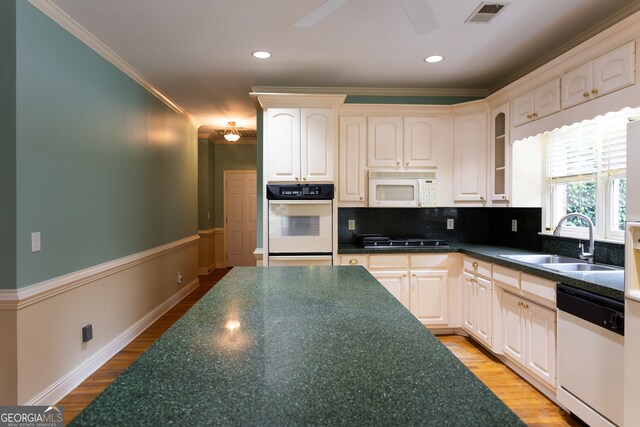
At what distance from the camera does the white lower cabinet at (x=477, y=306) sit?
301cm

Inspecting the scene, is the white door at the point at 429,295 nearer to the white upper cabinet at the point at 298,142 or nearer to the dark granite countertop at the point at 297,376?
the white upper cabinet at the point at 298,142

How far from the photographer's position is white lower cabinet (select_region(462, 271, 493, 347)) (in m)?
3.01

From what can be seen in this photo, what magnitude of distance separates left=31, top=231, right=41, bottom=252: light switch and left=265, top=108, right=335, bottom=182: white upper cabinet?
1819 mm

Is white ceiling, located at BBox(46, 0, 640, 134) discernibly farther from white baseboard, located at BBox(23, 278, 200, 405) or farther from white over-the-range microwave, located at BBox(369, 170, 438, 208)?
white baseboard, located at BBox(23, 278, 200, 405)

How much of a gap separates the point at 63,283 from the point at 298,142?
86.5 inches

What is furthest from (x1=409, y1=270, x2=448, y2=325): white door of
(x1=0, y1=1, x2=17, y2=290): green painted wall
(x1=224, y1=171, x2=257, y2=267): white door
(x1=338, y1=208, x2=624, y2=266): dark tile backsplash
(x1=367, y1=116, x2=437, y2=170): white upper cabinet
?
(x1=224, y1=171, x2=257, y2=267): white door

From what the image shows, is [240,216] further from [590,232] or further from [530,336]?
[590,232]

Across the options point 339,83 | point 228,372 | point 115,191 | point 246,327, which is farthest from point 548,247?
point 115,191

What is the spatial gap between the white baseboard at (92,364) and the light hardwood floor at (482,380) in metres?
0.04

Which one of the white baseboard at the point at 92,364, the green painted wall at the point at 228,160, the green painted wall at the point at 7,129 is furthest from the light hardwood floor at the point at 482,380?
the green painted wall at the point at 228,160

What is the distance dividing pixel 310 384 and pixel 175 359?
0.40 m

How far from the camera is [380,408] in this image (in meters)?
0.71

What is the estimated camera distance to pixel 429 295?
11.4ft

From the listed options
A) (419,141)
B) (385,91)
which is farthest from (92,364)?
(385,91)
